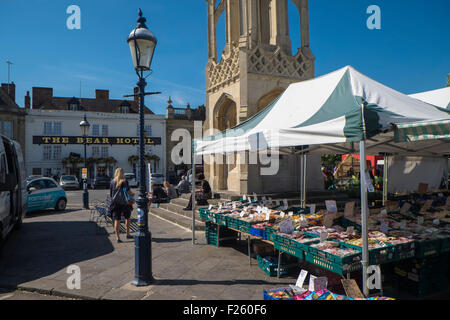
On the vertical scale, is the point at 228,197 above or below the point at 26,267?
above

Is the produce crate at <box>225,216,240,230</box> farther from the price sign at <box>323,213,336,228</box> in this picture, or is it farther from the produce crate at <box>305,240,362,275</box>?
the produce crate at <box>305,240,362,275</box>

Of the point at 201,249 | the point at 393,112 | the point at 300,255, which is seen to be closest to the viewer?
the point at 393,112

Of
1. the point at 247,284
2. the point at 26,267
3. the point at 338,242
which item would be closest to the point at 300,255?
the point at 338,242

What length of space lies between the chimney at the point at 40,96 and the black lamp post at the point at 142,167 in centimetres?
4206

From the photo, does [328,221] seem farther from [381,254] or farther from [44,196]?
[44,196]

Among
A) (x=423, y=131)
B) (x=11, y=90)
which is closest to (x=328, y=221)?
(x=423, y=131)

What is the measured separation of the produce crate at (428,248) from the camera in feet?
13.1

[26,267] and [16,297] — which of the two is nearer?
[16,297]

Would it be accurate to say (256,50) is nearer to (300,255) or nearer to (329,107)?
(329,107)

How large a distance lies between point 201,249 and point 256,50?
7.04 meters

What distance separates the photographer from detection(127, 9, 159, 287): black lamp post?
4586mm

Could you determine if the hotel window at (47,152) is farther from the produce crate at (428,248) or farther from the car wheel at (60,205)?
the produce crate at (428,248)

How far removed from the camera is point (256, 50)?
10.5 meters

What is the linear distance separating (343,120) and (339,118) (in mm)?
91
